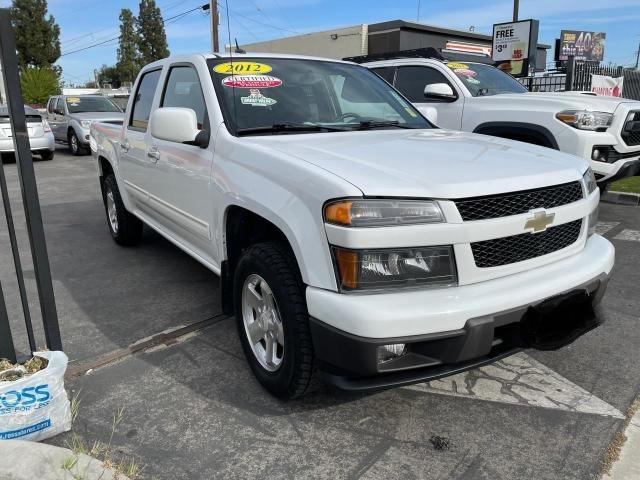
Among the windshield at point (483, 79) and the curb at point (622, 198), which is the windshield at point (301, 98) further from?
the curb at point (622, 198)

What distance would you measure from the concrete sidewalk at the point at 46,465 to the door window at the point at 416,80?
5915mm

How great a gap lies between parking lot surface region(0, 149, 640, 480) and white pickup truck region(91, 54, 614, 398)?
29 centimetres

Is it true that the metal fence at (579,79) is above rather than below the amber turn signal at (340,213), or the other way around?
above

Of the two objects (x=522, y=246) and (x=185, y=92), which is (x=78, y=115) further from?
(x=522, y=246)

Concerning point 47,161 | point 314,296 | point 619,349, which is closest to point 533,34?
point 47,161

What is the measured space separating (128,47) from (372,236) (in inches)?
2658

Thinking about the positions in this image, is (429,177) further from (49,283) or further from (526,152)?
(49,283)

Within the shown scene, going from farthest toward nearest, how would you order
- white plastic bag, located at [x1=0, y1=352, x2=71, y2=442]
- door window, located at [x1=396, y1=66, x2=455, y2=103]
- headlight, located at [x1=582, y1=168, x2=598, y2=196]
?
door window, located at [x1=396, y1=66, x2=455, y2=103], headlight, located at [x1=582, y1=168, x2=598, y2=196], white plastic bag, located at [x1=0, y1=352, x2=71, y2=442]

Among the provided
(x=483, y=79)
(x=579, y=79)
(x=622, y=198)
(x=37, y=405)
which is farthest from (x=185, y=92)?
(x=579, y=79)

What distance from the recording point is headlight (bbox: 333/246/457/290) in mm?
2148

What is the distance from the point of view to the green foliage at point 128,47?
61.6 meters

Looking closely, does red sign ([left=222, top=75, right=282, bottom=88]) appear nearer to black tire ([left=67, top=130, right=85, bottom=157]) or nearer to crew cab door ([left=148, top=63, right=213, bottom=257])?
crew cab door ([left=148, top=63, right=213, bottom=257])

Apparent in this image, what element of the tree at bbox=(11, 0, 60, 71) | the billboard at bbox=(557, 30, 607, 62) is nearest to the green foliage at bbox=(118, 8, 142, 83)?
the tree at bbox=(11, 0, 60, 71)

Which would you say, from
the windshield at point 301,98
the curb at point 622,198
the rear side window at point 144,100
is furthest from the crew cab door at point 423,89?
the rear side window at point 144,100
